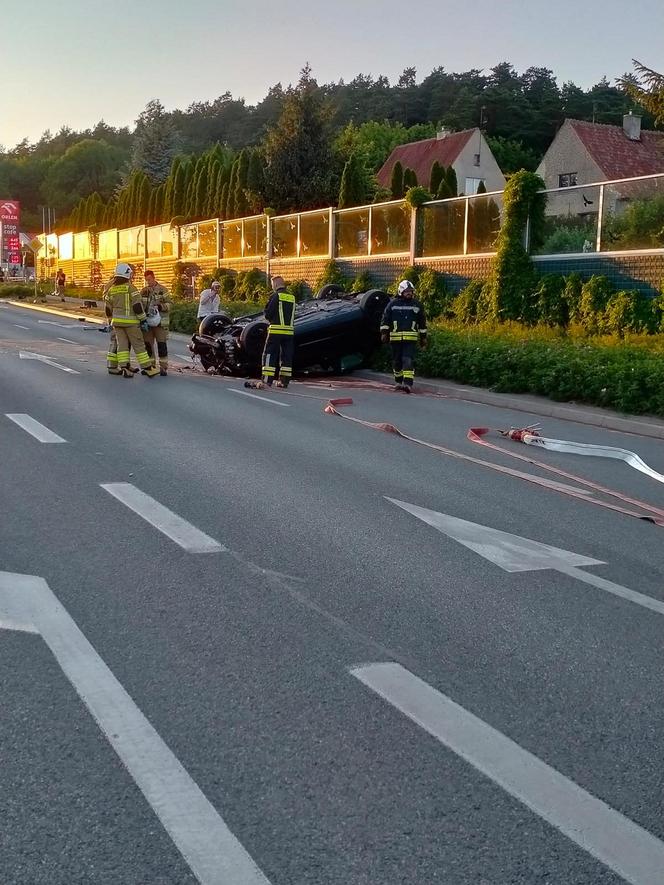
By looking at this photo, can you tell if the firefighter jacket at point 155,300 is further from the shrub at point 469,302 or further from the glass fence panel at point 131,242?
the glass fence panel at point 131,242

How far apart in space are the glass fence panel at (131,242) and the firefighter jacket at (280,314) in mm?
36241

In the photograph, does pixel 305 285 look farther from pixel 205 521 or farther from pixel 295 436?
pixel 205 521

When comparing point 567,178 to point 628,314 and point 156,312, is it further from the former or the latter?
point 156,312

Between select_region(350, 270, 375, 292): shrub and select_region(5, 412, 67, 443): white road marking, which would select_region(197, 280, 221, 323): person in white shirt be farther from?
select_region(5, 412, 67, 443): white road marking

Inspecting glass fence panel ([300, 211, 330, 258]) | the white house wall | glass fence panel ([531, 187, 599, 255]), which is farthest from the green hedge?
the white house wall

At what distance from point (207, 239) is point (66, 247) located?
3051 centimetres

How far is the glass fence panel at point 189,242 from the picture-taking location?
142 ft

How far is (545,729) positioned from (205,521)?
11.8 feet

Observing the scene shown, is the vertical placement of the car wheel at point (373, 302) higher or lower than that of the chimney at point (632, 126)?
lower

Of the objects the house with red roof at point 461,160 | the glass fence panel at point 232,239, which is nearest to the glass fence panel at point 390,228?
the glass fence panel at point 232,239

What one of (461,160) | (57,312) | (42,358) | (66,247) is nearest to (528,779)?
(42,358)

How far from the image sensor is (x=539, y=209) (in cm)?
2178

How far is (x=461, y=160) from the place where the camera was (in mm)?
67562

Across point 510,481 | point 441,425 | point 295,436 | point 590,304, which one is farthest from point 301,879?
point 590,304
